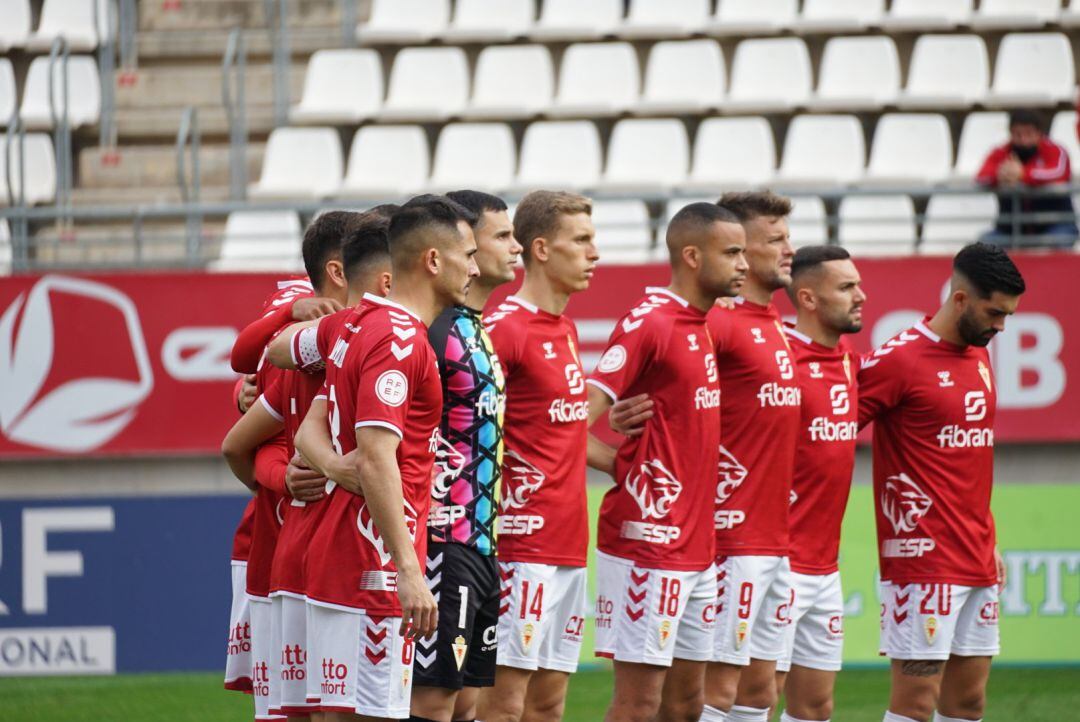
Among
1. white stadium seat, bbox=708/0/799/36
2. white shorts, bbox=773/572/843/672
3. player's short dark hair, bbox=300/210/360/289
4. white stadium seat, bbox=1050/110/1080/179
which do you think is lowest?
white shorts, bbox=773/572/843/672

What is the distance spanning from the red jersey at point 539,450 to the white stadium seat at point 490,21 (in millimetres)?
8563

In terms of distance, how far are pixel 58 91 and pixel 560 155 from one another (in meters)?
A: 4.86

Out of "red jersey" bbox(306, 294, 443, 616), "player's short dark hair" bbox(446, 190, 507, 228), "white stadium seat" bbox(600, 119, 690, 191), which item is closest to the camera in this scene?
"red jersey" bbox(306, 294, 443, 616)

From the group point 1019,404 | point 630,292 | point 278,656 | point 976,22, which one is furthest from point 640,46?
point 278,656

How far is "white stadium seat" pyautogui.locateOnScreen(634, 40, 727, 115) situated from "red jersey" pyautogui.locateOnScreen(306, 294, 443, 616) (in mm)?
9221

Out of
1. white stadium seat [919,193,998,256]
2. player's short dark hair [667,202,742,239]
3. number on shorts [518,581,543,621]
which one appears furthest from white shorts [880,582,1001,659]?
white stadium seat [919,193,998,256]

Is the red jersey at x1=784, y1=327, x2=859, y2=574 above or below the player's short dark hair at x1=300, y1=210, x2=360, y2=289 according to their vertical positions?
below

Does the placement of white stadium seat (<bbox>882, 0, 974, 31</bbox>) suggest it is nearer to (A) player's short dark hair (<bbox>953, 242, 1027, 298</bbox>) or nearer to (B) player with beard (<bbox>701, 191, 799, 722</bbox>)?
(A) player's short dark hair (<bbox>953, 242, 1027, 298</bbox>)

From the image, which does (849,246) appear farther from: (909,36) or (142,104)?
(142,104)

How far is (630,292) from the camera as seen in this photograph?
10984 millimetres

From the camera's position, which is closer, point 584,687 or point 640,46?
point 584,687

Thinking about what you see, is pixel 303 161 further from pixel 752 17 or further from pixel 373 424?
pixel 373 424

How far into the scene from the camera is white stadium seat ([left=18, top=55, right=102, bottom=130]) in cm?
1499

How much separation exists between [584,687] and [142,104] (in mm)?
7796
